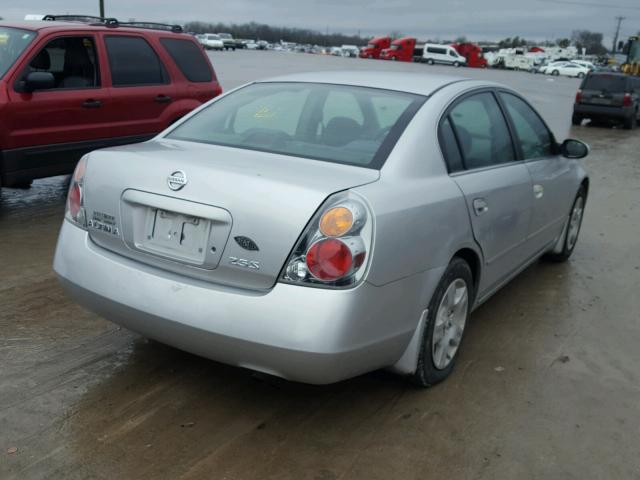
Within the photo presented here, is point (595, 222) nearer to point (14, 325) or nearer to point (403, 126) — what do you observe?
point (403, 126)

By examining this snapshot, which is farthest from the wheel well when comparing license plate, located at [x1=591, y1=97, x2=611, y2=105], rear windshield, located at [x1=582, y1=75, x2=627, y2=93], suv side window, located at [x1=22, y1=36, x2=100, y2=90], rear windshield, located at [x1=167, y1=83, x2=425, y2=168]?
rear windshield, located at [x1=582, y1=75, x2=627, y2=93]

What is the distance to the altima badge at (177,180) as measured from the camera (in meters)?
3.05

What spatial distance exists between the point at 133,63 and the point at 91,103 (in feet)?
2.64

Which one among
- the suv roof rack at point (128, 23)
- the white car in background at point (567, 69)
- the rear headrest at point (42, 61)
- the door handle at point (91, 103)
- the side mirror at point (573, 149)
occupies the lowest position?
the white car in background at point (567, 69)

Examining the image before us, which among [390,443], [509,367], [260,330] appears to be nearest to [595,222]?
[509,367]

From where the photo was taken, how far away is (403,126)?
3510 mm

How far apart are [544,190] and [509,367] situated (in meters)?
1.46

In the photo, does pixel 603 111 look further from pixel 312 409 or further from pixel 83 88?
pixel 312 409

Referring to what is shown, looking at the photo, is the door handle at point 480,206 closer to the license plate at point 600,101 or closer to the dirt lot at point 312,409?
the dirt lot at point 312,409

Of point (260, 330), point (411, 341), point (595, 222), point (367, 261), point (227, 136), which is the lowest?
point (595, 222)

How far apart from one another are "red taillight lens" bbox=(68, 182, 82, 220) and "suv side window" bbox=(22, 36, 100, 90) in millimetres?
3635

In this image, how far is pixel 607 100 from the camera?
19391 millimetres

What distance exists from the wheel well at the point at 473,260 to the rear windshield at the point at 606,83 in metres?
17.7

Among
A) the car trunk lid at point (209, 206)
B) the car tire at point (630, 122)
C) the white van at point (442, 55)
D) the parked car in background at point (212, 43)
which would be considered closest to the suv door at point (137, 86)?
the car trunk lid at point (209, 206)
